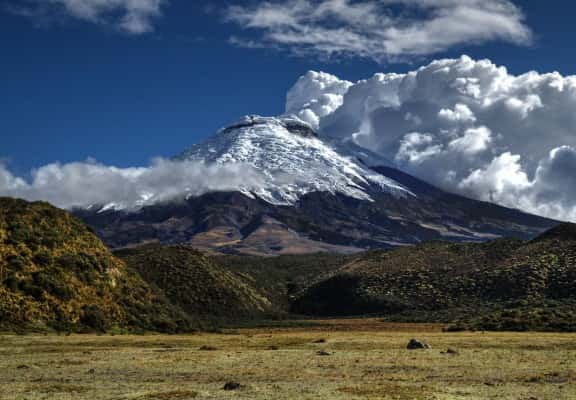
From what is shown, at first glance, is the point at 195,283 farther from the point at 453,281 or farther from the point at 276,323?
the point at 453,281

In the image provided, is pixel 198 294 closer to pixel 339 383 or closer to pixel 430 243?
pixel 430 243

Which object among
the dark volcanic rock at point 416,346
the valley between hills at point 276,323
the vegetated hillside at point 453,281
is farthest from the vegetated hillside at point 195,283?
the dark volcanic rock at point 416,346

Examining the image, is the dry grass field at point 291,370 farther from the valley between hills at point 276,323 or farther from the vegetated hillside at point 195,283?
the vegetated hillside at point 195,283

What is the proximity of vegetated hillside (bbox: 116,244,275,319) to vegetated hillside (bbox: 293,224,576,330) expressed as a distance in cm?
1886

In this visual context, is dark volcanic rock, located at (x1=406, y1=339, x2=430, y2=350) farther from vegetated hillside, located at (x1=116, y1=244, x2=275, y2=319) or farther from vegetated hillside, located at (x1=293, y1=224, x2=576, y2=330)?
vegetated hillside, located at (x1=116, y1=244, x2=275, y2=319)

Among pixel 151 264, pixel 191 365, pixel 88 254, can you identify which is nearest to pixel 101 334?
pixel 88 254

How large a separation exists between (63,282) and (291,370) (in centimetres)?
4748

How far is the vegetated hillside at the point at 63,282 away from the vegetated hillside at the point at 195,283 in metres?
29.7

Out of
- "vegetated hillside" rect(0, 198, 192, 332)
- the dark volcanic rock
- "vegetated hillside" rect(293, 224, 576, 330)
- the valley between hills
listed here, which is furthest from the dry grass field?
"vegetated hillside" rect(293, 224, 576, 330)

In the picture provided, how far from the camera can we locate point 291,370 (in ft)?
146

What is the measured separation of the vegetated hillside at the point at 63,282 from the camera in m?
78.9

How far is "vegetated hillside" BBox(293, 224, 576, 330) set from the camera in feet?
427

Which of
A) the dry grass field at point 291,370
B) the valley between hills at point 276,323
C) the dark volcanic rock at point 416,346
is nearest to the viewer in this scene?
the dry grass field at point 291,370

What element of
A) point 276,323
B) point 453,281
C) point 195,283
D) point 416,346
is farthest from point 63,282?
point 453,281
